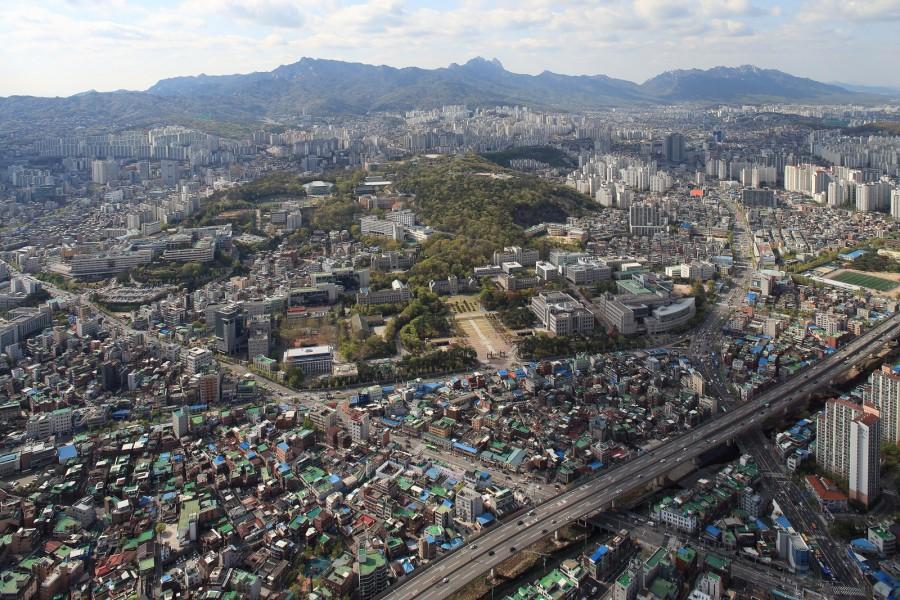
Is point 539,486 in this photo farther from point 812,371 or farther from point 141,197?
point 141,197

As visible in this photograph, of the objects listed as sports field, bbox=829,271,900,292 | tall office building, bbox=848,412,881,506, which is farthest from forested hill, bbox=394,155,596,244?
tall office building, bbox=848,412,881,506

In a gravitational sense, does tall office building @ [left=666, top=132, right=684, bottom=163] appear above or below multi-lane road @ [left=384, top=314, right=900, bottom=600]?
above

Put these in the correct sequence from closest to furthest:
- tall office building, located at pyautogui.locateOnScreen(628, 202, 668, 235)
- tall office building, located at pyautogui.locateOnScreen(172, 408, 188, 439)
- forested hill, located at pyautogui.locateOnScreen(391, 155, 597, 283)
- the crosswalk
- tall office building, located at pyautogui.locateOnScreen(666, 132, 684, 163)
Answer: the crosswalk
tall office building, located at pyautogui.locateOnScreen(172, 408, 188, 439)
forested hill, located at pyautogui.locateOnScreen(391, 155, 597, 283)
tall office building, located at pyautogui.locateOnScreen(628, 202, 668, 235)
tall office building, located at pyautogui.locateOnScreen(666, 132, 684, 163)

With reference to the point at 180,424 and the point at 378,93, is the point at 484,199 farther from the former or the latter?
the point at 378,93

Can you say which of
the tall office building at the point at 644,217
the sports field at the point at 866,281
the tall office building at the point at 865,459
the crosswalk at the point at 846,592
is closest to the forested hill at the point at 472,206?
the tall office building at the point at 644,217

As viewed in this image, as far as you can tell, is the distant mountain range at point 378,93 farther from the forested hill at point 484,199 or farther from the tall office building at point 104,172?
the forested hill at point 484,199

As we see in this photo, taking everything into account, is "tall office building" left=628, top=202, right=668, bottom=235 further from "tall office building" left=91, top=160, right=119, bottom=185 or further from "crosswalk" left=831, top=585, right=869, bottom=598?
"tall office building" left=91, top=160, right=119, bottom=185
